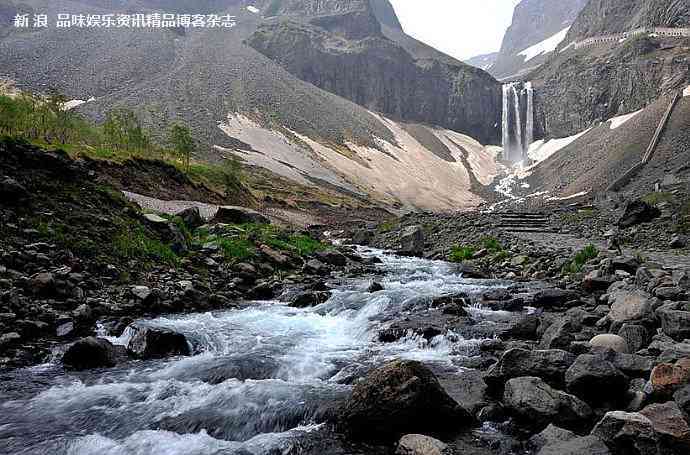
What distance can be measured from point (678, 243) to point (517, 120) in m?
146

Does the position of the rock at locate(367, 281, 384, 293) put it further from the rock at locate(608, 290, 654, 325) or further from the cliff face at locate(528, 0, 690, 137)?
the cliff face at locate(528, 0, 690, 137)

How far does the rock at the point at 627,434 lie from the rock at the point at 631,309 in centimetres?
445

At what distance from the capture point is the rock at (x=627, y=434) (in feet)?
15.8

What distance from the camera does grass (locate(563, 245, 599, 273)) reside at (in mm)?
17580

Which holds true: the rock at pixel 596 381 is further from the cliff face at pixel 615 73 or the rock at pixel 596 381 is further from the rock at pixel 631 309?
the cliff face at pixel 615 73

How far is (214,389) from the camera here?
826 centimetres

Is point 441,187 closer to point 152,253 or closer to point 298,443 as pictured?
point 152,253

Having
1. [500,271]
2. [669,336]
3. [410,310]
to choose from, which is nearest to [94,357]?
[410,310]

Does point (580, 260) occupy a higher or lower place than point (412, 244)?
higher

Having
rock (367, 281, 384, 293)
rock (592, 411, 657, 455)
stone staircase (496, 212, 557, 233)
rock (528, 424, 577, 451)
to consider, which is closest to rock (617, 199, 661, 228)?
stone staircase (496, 212, 557, 233)

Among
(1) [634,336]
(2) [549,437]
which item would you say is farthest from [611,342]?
(2) [549,437]

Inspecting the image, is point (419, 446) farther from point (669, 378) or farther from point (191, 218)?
point (191, 218)

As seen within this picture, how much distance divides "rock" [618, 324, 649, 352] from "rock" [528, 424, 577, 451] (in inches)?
124

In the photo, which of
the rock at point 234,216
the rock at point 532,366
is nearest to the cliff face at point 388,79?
the rock at point 234,216
